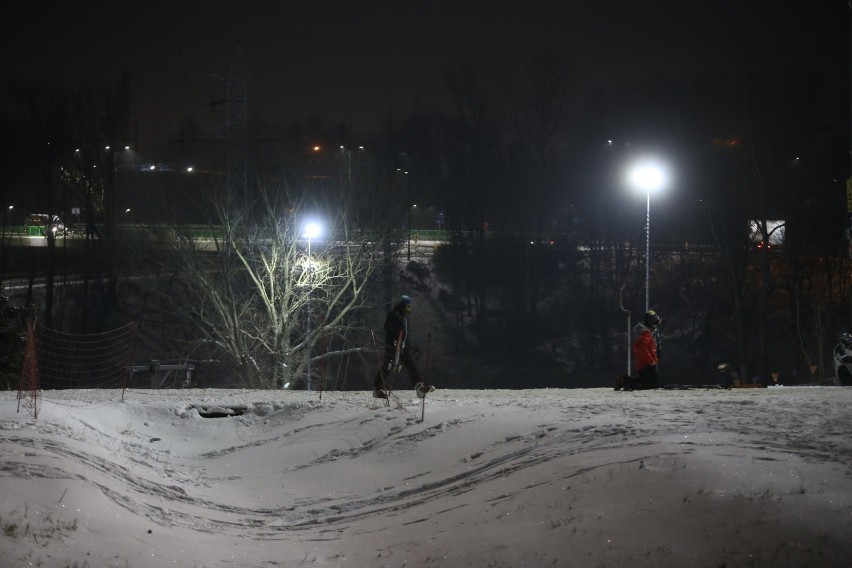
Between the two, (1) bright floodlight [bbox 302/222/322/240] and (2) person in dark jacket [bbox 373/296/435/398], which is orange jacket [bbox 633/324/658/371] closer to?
(2) person in dark jacket [bbox 373/296/435/398]

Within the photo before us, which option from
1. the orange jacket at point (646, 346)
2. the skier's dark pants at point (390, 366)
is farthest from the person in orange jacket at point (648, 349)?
the skier's dark pants at point (390, 366)

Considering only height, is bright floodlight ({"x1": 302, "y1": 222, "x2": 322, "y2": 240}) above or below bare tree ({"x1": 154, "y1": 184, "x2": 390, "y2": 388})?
above

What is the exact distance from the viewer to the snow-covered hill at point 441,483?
716 cm

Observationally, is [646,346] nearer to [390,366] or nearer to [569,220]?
[390,366]

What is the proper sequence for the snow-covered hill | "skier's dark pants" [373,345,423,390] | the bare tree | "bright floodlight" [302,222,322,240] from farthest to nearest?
the bare tree → "bright floodlight" [302,222,322,240] → "skier's dark pants" [373,345,423,390] → the snow-covered hill

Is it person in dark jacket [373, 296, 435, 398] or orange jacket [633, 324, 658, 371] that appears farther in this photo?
orange jacket [633, 324, 658, 371]

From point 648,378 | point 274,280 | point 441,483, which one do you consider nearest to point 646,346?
point 648,378

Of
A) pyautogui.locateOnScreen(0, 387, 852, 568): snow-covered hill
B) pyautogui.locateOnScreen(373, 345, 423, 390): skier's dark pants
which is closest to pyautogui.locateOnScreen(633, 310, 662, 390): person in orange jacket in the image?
pyautogui.locateOnScreen(0, 387, 852, 568): snow-covered hill

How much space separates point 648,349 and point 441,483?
22.5 feet

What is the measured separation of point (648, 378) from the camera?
53.9 ft

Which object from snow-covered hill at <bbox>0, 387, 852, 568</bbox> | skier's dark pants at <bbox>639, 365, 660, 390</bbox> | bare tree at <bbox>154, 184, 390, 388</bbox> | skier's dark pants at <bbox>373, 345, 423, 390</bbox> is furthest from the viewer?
bare tree at <bbox>154, 184, 390, 388</bbox>

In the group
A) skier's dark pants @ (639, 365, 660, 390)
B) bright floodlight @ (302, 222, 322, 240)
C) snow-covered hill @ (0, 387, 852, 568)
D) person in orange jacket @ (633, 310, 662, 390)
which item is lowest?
snow-covered hill @ (0, 387, 852, 568)

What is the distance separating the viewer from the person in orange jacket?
1591cm

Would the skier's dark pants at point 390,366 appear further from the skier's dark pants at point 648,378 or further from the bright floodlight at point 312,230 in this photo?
the bright floodlight at point 312,230
